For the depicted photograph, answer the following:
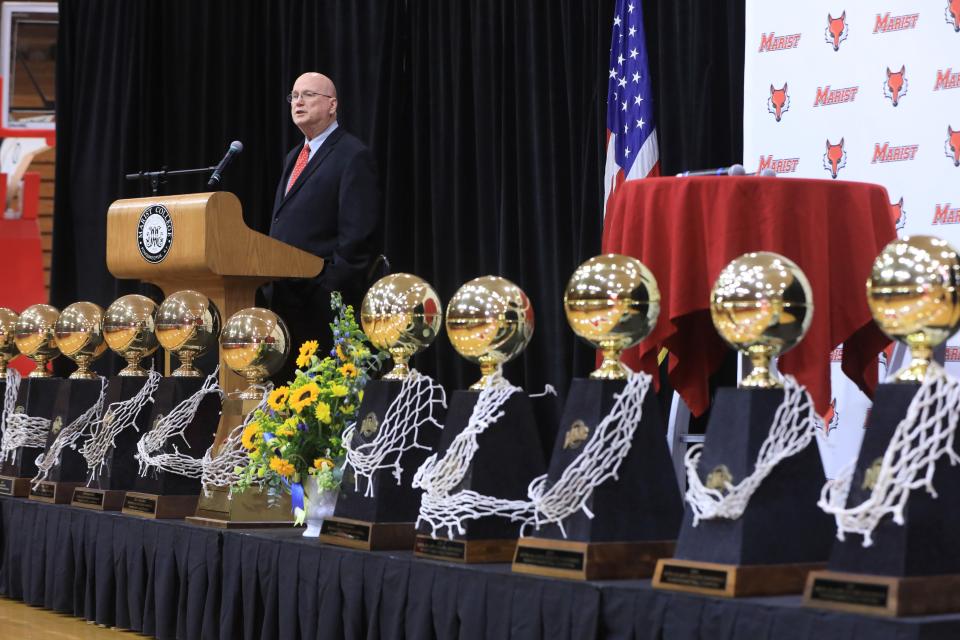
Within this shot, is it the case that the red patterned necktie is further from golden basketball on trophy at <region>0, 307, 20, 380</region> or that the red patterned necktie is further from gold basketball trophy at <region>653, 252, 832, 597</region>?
gold basketball trophy at <region>653, 252, 832, 597</region>

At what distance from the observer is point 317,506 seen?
9.29 ft

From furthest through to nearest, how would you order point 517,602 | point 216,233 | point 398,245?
point 398,245 → point 216,233 → point 517,602

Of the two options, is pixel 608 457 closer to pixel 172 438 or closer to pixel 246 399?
pixel 246 399

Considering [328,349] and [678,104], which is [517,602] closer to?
[328,349]

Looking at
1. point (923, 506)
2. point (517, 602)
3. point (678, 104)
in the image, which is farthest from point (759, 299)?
point (678, 104)

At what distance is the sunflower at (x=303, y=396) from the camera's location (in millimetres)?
2857

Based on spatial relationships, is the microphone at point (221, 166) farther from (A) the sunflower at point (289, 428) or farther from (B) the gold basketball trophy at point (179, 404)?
(A) the sunflower at point (289, 428)

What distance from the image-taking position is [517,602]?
211 centimetres

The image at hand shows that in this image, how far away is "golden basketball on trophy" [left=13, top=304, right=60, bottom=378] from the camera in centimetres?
422

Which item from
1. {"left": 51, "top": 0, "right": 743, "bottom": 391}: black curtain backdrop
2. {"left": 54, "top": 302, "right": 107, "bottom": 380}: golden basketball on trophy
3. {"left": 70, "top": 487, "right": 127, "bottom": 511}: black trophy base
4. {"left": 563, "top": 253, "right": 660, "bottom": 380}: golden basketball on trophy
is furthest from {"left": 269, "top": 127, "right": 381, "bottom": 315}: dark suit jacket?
{"left": 563, "top": 253, "right": 660, "bottom": 380}: golden basketball on trophy

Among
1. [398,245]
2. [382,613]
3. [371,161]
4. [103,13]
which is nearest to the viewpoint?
[382,613]

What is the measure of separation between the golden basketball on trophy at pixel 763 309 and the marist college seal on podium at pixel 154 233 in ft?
7.67

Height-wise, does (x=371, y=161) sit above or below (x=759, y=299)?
above

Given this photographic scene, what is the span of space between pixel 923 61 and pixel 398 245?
10.9 feet
